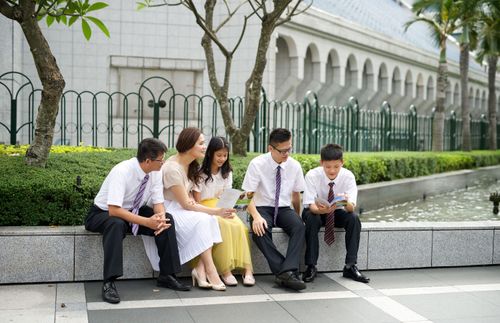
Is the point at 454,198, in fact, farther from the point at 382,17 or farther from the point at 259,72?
the point at 382,17

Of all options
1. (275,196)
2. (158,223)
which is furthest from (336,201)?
(158,223)

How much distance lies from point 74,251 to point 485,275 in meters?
4.46

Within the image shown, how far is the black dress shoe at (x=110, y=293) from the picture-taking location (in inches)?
243

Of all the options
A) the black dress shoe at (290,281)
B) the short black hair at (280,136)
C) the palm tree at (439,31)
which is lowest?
the black dress shoe at (290,281)

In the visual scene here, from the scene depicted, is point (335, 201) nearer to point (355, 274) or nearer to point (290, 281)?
point (355, 274)

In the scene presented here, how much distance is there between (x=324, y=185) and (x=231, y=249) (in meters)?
1.32

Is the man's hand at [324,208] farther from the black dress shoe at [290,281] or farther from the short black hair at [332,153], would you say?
the black dress shoe at [290,281]

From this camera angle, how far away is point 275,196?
7.50 metres

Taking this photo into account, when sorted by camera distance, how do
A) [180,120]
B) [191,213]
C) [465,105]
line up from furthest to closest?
1. [465,105]
2. [180,120]
3. [191,213]

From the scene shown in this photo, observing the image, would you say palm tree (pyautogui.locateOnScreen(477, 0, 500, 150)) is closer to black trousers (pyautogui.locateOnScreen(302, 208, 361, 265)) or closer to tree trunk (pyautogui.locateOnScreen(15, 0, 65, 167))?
black trousers (pyautogui.locateOnScreen(302, 208, 361, 265))

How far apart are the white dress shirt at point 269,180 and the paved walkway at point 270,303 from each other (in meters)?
0.86

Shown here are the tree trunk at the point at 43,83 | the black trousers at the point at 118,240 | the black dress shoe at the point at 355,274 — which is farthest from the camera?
the tree trunk at the point at 43,83

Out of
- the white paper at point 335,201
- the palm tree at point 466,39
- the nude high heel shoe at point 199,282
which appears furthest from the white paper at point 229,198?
the palm tree at point 466,39

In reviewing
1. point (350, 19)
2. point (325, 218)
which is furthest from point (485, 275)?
point (350, 19)
